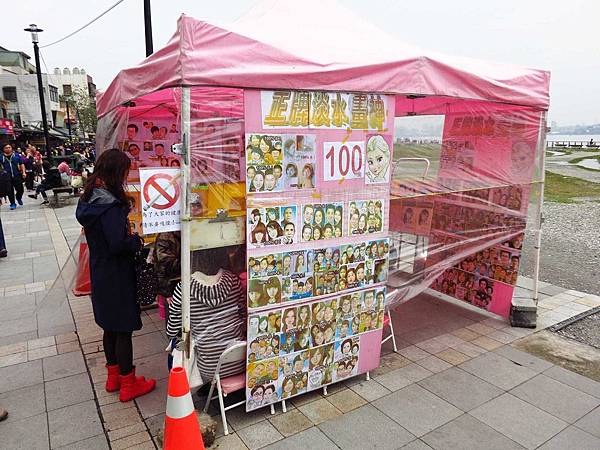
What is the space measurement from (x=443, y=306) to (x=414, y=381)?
196 centimetres

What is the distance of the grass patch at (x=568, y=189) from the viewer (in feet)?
53.7

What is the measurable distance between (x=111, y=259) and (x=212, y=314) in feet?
2.80

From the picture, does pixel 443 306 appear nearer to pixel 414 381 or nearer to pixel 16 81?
pixel 414 381

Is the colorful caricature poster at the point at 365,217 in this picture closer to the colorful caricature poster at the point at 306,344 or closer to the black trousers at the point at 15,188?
the colorful caricature poster at the point at 306,344

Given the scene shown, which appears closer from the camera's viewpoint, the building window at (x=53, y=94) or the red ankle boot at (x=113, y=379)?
the red ankle boot at (x=113, y=379)

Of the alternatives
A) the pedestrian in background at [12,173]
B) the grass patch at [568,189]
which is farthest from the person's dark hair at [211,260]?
the grass patch at [568,189]

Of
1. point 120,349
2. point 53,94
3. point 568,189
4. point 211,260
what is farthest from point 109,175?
point 53,94

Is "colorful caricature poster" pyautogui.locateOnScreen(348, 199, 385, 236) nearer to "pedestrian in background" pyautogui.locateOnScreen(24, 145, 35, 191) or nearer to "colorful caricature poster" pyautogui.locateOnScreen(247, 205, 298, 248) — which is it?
"colorful caricature poster" pyautogui.locateOnScreen(247, 205, 298, 248)

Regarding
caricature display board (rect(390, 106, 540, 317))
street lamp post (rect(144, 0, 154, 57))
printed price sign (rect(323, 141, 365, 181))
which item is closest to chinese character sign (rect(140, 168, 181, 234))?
printed price sign (rect(323, 141, 365, 181))

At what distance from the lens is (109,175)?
9.71 feet

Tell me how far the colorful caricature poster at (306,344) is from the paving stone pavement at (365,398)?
0.62ft

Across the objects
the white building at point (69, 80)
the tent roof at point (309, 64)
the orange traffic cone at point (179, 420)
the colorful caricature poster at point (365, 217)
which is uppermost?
the white building at point (69, 80)

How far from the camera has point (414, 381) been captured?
366 centimetres

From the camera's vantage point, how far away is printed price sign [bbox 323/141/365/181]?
121 inches
